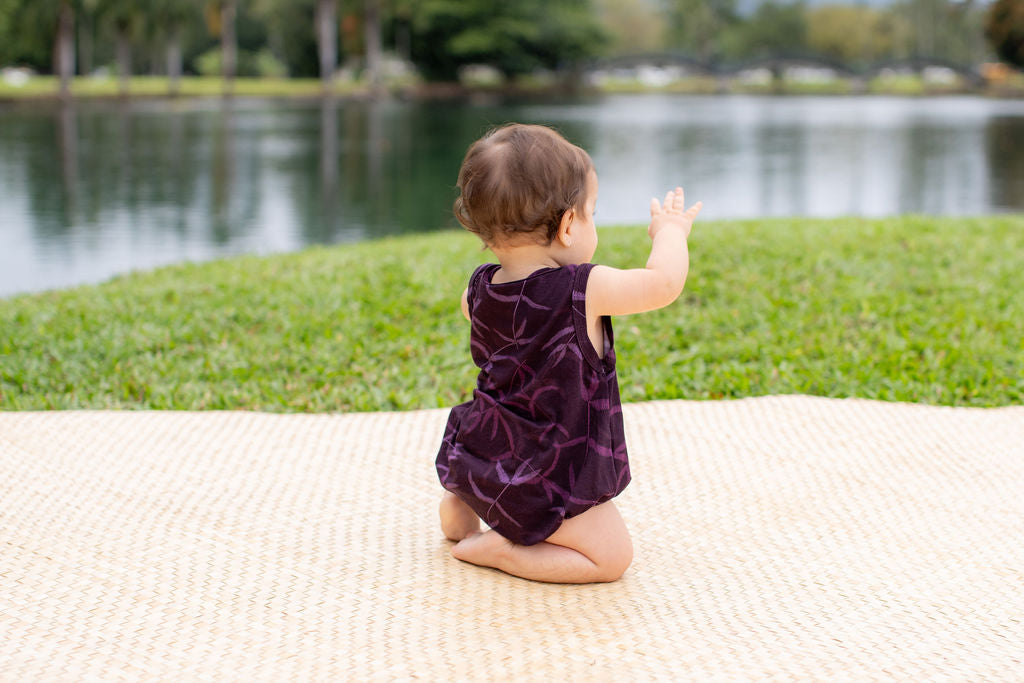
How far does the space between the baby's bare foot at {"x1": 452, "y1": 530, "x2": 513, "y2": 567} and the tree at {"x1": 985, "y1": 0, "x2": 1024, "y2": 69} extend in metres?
50.5

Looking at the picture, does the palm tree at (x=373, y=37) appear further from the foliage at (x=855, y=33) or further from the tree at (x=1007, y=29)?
the foliage at (x=855, y=33)

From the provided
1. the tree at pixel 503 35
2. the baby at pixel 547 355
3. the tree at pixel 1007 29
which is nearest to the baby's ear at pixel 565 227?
the baby at pixel 547 355

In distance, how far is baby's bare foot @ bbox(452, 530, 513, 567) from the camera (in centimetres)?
214

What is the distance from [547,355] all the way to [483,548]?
1.46 feet

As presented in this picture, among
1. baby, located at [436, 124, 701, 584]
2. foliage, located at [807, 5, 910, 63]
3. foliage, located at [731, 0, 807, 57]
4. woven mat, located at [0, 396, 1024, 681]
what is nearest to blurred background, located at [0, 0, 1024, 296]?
woven mat, located at [0, 396, 1024, 681]

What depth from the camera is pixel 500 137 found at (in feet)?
6.61

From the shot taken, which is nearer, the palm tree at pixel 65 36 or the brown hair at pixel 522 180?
the brown hair at pixel 522 180

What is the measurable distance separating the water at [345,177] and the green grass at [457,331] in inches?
33.2

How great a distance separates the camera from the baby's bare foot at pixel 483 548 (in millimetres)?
2145

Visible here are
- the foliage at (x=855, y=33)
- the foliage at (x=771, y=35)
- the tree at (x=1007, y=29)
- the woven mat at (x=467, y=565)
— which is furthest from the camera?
the foliage at (x=771, y=35)

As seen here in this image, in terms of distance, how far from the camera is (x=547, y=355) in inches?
80.7

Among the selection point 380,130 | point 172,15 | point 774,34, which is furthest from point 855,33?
point 380,130

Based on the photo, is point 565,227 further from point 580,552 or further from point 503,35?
point 503,35

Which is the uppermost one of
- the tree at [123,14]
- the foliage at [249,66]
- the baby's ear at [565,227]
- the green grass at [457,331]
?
the tree at [123,14]
